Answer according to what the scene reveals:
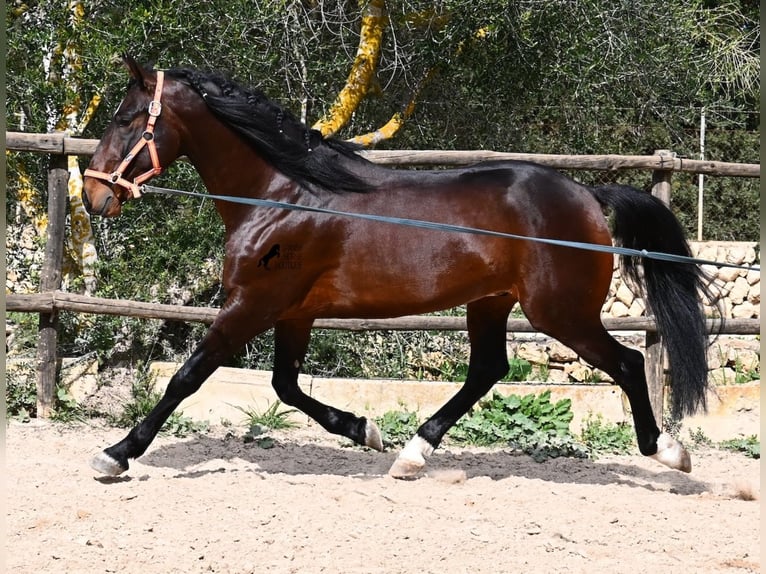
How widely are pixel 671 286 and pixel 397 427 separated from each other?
189 cm

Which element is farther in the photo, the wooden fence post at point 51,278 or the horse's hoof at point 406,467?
the wooden fence post at point 51,278

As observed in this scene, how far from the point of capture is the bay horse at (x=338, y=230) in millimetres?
4516

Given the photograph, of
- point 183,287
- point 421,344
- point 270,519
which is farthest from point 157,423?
point 421,344

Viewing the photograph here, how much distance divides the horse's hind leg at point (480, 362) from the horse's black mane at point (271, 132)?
1.02 m

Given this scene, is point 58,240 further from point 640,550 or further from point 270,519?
point 640,550

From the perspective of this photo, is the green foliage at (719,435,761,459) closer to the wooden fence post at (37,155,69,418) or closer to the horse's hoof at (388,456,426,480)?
the horse's hoof at (388,456,426,480)

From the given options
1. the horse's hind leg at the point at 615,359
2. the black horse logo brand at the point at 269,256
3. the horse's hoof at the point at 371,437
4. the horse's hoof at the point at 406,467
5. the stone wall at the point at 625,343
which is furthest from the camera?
the stone wall at the point at 625,343

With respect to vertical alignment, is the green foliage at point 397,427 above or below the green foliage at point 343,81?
below

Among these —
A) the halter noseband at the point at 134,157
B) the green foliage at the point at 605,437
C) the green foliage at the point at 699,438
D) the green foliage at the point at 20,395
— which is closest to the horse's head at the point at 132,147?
the halter noseband at the point at 134,157

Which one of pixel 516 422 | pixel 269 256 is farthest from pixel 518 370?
pixel 269 256

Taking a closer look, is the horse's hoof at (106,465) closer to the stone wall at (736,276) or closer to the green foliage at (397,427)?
the green foliage at (397,427)

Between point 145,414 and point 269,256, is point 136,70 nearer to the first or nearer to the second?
point 269,256

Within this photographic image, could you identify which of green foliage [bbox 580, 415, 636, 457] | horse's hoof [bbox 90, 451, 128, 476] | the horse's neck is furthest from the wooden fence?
horse's hoof [bbox 90, 451, 128, 476]

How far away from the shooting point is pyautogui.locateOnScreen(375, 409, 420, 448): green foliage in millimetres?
5781
